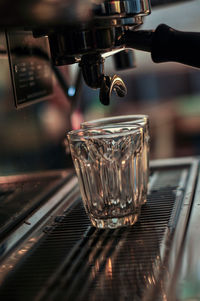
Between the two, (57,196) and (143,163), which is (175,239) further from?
(57,196)

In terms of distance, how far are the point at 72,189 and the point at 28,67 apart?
0.19m

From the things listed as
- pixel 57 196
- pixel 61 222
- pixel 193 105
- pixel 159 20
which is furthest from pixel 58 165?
pixel 193 105

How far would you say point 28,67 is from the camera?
0.68m

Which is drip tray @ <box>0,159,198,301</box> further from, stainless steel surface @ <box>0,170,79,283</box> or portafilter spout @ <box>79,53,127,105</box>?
portafilter spout @ <box>79,53,127,105</box>

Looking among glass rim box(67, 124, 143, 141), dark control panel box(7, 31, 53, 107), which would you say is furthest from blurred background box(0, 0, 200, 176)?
glass rim box(67, 124, 143, 141)

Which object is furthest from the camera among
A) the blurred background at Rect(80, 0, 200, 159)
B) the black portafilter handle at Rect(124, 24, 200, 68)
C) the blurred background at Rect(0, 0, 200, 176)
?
the blurred background at Rect(80, 0, 200, 159)

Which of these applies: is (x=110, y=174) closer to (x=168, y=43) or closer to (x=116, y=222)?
(x=116, y=222)

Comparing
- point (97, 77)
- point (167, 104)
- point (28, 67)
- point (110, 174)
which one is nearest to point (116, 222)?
point (110, 174)

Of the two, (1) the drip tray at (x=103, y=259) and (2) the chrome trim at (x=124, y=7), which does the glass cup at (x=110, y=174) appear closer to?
(1) the drip tray at (x=103, y=259)

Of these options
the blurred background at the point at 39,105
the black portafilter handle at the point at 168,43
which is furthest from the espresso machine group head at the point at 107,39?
the blurred background at the point at 39,105

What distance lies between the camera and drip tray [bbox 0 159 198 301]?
1.34 ft

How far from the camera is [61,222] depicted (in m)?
0.60

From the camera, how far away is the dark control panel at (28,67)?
0.63 m

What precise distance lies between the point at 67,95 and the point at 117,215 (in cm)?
37
